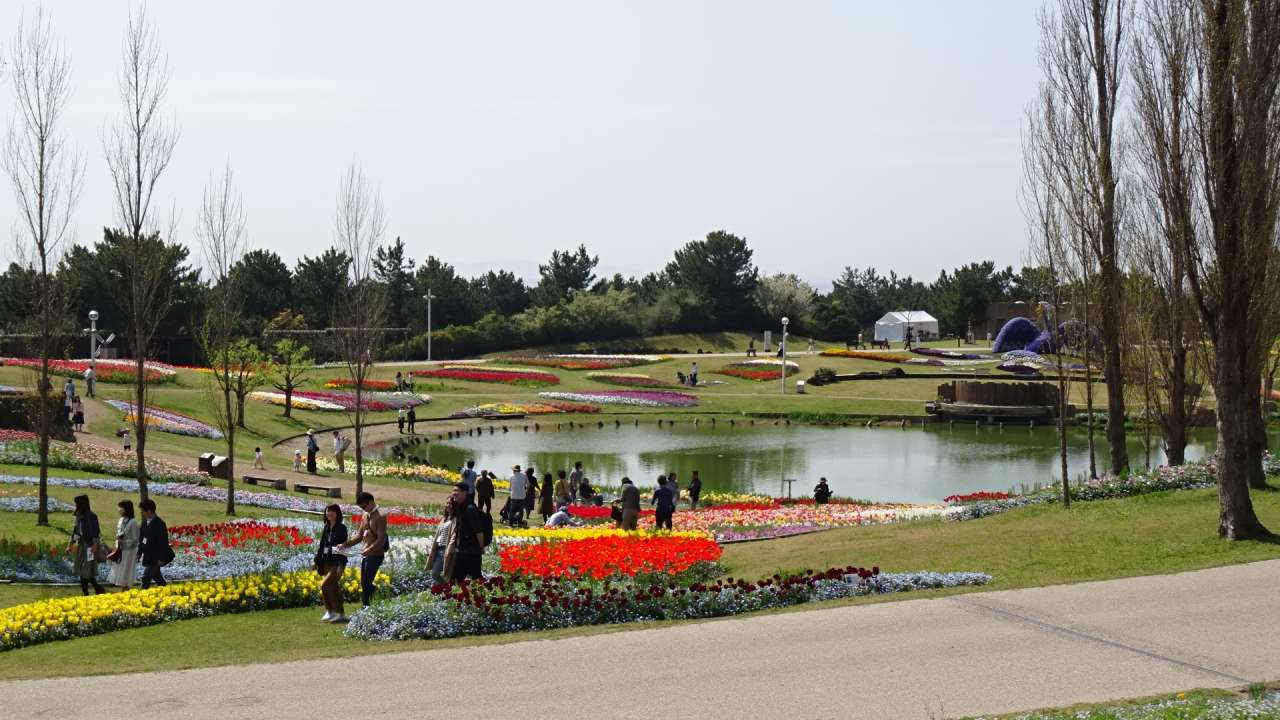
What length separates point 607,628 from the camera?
476 inches

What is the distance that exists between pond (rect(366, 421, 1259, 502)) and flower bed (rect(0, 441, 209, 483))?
470 inches

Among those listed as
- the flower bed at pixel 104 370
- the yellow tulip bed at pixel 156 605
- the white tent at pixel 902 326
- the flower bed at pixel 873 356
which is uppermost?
the white tent at pixel 902 326

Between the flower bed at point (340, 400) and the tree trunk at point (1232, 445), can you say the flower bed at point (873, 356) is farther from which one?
the tree trunk at point (1232, 445)

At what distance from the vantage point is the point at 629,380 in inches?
2564

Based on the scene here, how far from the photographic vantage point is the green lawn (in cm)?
1150

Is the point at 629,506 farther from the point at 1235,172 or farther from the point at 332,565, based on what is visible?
the point at 1235,172

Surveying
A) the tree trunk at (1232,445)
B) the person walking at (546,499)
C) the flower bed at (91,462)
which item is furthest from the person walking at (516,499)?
the tree trunk at (1232,445)

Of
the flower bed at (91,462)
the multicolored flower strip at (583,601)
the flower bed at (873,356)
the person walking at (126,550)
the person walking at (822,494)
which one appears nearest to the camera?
the multicolored flower strip at (583,601)

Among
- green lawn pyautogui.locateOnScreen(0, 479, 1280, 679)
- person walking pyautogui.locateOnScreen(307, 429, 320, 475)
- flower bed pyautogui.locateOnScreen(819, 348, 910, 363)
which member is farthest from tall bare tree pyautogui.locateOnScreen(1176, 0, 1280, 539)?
flower bed pyautogui.locateOnScreen(819, 348, 910, 363)

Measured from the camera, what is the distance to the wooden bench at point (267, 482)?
28.3 m

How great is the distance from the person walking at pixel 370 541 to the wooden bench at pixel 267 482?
613 inches

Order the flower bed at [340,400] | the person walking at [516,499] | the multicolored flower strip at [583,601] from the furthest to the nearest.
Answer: the flower bed at [340,400] < the person walking at [516,499] < the multicolored flower strip at [583,601]

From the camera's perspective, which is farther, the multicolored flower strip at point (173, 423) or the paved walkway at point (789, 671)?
the multicolored flower strip at point (173, 423)

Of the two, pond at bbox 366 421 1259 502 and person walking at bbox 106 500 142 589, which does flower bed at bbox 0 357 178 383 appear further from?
person walking at bbox 106 500 142 589
